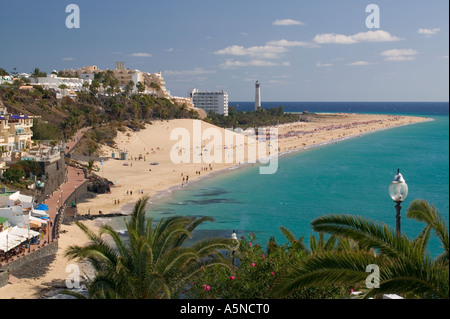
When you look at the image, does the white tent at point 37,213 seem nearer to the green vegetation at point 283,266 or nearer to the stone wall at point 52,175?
the stone wall at point 52,175

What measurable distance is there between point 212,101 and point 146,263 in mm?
146472

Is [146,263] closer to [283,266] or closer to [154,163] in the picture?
[283,266]

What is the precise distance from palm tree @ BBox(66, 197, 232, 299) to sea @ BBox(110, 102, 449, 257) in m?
14.2

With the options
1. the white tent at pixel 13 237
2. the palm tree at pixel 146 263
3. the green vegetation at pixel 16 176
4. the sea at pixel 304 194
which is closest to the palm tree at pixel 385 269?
the palm tree at pixel 146 263

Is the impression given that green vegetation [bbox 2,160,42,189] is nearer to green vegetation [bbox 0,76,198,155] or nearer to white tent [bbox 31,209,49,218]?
white tent [bbox 31,209,49,218]

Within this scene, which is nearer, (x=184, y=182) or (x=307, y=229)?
(x=307, y=229)

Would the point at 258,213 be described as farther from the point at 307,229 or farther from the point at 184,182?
the point at 184,182

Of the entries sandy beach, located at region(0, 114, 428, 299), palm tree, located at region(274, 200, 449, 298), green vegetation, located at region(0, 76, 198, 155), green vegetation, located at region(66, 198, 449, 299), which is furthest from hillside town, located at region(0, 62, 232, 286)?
palm tree, located at region(274, 200, 449, 298)

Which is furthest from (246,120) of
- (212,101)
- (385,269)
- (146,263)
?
(385,269)

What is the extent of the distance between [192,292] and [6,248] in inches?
584

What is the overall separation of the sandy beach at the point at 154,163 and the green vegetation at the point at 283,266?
11265 mm

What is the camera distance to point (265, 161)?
6531 centimetres
